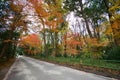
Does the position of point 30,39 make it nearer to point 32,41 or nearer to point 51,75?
point 32,41

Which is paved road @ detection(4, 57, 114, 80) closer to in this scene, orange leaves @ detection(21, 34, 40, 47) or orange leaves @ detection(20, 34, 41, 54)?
orange leaves @ detection(20, 34, 41, 54)

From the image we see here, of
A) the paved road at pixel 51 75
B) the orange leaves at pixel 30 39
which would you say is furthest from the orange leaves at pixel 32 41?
the paved road at pixel 51 75

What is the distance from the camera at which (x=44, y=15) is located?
1867 cm

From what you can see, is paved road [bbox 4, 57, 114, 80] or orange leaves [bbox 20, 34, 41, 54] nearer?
paved road [bbox 4, 57, 114, 80]

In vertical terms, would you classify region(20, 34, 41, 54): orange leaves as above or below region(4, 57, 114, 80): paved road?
above

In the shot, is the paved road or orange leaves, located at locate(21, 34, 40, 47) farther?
orange leaves, located at locate(21, 34, 40, 47)

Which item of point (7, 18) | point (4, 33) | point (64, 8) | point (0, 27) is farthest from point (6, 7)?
point (64, 8)

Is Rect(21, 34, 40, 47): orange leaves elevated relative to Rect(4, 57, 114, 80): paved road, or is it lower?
elevated

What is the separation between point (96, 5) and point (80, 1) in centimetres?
419

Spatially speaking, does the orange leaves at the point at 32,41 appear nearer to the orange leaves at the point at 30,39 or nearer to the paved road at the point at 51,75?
the orange leaves at the point at 30,39

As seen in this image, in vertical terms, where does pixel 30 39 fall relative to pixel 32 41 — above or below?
above

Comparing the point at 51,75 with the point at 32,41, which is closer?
the point at 51,75

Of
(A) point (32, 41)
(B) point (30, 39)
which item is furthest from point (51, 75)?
(A) point (32, 41)

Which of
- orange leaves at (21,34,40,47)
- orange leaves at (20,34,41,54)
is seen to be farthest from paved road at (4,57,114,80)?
orange leaves at (21,34,40,47)
